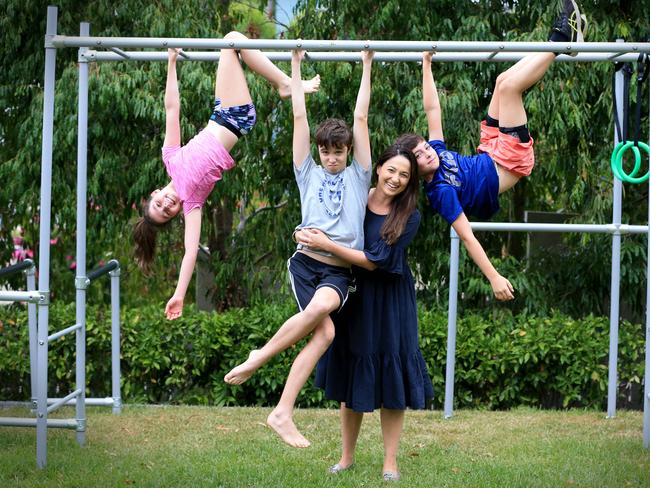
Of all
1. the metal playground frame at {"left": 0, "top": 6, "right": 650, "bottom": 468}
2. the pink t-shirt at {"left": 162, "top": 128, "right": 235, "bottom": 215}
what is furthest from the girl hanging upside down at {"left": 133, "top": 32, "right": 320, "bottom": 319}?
the metal playground frame at {"left": 0, "top": 6, "right": 650, "bottom": 468}

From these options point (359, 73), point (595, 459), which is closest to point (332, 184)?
point (595, 459)

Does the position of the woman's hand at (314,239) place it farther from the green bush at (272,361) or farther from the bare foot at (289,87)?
the green bush at (272,361)

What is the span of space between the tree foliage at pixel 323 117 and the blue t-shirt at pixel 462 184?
2302 millimetres

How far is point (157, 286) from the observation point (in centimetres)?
926

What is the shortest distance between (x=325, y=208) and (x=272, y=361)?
2737mm

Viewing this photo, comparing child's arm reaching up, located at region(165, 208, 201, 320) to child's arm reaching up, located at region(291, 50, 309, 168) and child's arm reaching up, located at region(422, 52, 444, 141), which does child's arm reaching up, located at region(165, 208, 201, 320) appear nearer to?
child's arm reaching up, located at region(291, 50, 309, 168)

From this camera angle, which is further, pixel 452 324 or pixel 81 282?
pixel 452 324

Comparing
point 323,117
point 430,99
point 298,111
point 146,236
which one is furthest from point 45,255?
point 323,117

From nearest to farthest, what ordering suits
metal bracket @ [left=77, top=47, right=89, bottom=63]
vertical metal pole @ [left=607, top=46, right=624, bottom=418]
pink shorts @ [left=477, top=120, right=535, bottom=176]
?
pink shorts @ [left=477, top=120, right=535, bottom=176]
metal bracket @ [left=77, top=47, right=89, bottom=63]
vertical metal pole @ [left=607, top=46, right=624, bottom=418]

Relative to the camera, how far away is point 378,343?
4.75 m

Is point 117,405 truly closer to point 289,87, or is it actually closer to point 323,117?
point 323,117

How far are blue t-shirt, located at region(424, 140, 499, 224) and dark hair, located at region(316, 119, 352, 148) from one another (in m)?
0.47

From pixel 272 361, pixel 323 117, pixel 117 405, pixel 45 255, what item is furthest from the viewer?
pixel 323 117

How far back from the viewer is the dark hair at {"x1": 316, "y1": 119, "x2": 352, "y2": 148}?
451 centimetres
